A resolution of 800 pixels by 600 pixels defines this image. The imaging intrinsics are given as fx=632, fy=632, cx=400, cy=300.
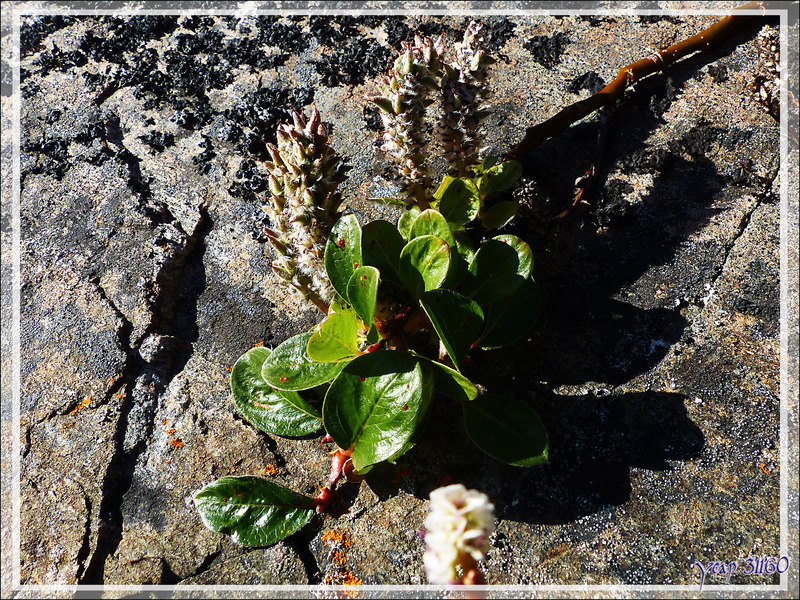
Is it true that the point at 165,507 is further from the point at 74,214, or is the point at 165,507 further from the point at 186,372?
the point at 74,214

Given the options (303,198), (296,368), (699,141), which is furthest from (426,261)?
(699,141)


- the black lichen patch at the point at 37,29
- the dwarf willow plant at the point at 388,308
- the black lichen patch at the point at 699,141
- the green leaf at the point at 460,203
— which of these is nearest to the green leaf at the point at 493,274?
the dwarf willow plant at the point at 388,308

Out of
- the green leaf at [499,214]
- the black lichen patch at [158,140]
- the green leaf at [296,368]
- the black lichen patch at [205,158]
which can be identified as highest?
the green leaf at [499,214]

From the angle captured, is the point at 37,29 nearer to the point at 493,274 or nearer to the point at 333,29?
the point at 333,29

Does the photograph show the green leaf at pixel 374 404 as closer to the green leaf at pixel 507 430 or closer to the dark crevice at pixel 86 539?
the green leaf at pixel 507 430

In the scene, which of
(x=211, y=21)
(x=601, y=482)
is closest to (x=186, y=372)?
(x=601, y=482)

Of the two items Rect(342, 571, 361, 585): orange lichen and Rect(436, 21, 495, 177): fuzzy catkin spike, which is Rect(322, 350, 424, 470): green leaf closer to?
Rect(342, 571, 361, 585): orange lichen
